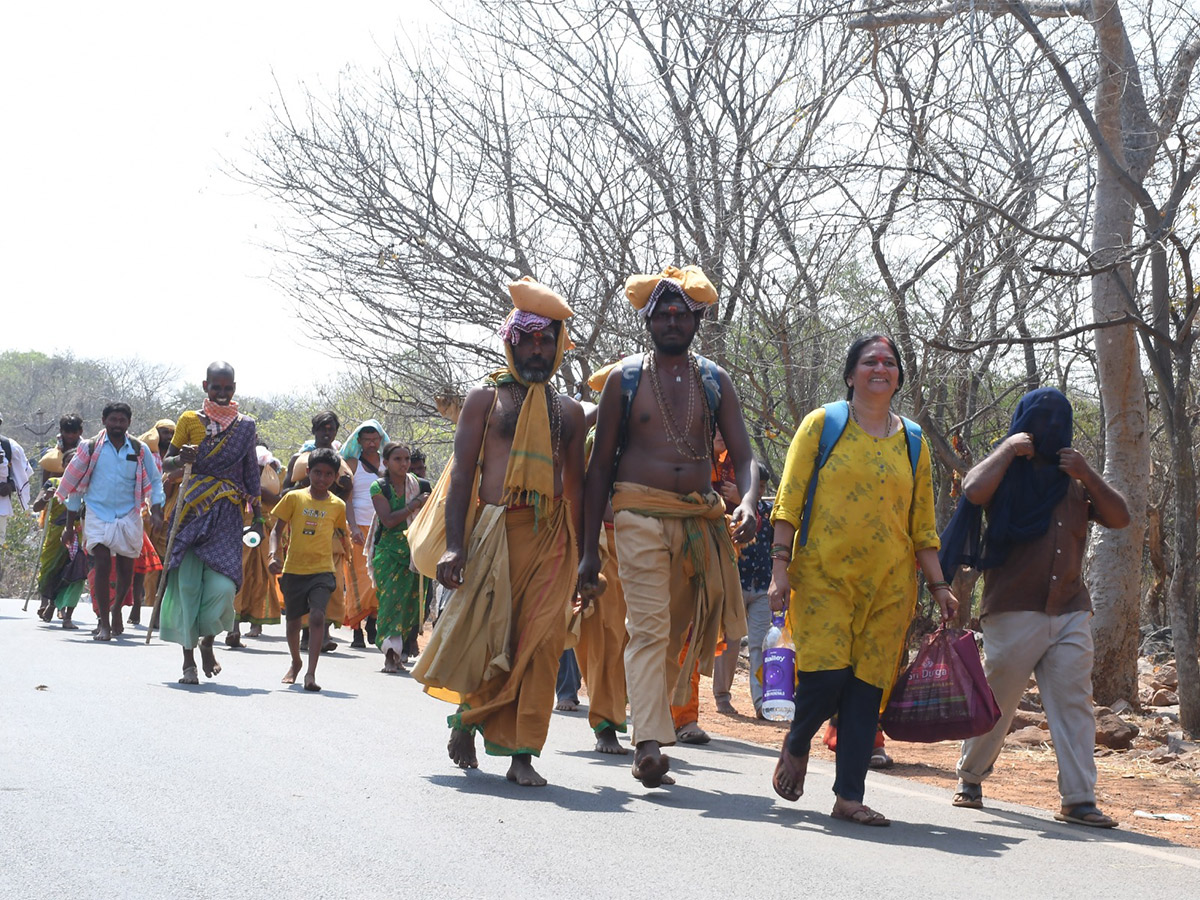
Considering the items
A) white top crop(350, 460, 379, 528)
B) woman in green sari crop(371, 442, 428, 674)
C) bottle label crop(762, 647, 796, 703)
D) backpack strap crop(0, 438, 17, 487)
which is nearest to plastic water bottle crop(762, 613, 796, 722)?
bottle label crop(762, 647, 796, 703)

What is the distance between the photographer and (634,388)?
736 cm

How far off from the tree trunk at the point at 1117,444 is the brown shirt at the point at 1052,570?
169 inches

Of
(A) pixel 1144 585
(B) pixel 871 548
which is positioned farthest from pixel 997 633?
(A) pixel 1144 585

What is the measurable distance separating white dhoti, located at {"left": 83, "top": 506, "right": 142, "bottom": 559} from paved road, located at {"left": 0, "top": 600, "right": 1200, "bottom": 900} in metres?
5.36

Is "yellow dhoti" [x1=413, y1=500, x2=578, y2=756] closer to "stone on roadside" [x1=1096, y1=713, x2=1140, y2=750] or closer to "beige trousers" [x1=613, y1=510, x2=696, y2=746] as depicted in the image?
"beige trousers" [x1=613, y1=510, x2=696, y2=746]

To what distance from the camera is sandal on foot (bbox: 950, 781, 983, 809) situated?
23.2 feet

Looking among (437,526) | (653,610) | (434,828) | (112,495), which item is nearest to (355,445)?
(112,495)

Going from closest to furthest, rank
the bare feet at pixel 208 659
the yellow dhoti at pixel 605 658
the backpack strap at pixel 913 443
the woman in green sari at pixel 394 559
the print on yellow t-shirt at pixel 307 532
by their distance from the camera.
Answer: the backpack strap at pixel 913 443, the yellow dhoti at pixel 605 658, the bare feet at pixel 208 659, the print on yellow t-shirt at pixel 307 532, the woman in green sari at pixel 394 559

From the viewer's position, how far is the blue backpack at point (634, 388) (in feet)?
24.1

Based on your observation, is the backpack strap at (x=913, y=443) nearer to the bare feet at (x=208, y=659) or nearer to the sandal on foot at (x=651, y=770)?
the sandal on foot at (x=651, y=770)

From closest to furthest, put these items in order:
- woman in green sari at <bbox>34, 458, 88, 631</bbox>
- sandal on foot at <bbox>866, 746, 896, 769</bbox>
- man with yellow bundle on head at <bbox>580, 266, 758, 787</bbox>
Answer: man with yellow bundle on head at <bbox>580, 266, 758, 787</bbox> < sandal on foot at <bbox>866, 746, 896, 769</bbox> < woman in green sari at <bbox>34, 458, 88, 631</bbox>

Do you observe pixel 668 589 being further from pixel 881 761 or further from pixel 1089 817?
pixel 881 761

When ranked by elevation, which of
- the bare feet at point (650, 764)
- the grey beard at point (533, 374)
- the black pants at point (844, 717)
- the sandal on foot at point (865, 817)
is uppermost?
the grey beard at point (533, 374)

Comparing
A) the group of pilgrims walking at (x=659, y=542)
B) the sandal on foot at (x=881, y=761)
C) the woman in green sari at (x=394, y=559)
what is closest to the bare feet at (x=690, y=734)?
the group of pilgrims walking at (x=659, y=542)
